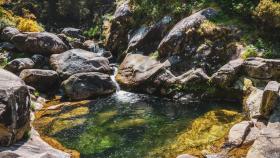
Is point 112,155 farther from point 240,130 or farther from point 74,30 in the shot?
point 74,30

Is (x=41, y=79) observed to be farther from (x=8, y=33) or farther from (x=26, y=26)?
(x=26, y=26)

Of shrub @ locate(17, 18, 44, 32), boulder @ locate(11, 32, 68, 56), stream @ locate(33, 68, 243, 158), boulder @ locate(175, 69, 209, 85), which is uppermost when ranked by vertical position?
shrub @ locate(17, 18, 44, 32)

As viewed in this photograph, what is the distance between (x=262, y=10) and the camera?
79.5 feet

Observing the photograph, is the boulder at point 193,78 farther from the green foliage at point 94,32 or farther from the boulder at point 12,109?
the green foliage at point 94,32

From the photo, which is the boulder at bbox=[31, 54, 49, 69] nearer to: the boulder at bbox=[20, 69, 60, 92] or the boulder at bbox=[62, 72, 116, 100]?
the boulder at bbox=[20, 69, 60, 92]

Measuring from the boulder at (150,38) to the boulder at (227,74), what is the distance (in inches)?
293

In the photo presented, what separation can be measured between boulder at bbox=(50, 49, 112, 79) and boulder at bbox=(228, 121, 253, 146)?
13.6 metres

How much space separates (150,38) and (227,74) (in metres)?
9.21

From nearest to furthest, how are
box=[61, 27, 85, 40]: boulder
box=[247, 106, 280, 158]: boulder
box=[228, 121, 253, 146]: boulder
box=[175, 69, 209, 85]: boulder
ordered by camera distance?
box=[247, 106, 280, 158]: boulder < box=[228, 121, 253, 146]: boulder < box=[175, 69, 209, 85]: boulder < box=[61, 27, 85, 40]: boulder

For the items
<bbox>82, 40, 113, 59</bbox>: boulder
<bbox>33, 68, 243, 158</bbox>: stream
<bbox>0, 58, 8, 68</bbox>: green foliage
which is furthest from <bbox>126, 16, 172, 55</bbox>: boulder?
<bbox>0, 58, 8, 68</bbox>: green foliage

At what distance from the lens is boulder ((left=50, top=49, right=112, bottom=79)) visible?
2711 cm

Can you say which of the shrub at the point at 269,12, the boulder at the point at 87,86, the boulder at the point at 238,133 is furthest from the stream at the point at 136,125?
the shrub at the point at 269,12

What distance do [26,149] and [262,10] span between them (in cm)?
1638

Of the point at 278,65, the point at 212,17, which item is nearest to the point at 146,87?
the point at 212,17
